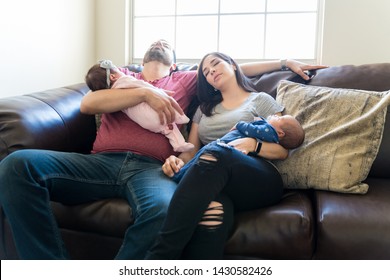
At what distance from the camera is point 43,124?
1512 mm

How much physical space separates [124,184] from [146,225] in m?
0.25

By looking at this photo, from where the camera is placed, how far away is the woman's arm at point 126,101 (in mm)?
1529

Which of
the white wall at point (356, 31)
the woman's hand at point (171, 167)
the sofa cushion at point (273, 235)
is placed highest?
the white wall at point (356, 31)

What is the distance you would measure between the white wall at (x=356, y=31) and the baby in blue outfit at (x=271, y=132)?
0.96 m

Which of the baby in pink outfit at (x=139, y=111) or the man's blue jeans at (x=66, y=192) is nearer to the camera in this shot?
the man's blue jeans at (x=66, y=192)

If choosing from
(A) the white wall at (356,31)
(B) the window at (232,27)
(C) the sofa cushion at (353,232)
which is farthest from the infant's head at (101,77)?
(A) the white wall at (356,31)

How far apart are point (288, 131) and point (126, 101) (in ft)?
2.18

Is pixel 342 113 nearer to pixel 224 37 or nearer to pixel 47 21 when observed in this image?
pixel 224 37

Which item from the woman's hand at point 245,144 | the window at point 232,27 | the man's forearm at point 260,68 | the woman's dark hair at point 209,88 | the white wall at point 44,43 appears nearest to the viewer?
the woman's hand at point 245,144

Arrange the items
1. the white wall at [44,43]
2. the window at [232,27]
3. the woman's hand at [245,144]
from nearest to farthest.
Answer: the woman's hand at [245,144]
the white wall at [44,43]
the window at [232,27]

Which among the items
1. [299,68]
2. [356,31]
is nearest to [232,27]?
[356,31]

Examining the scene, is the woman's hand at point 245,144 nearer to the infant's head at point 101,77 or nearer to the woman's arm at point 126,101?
the woman's arm at point 126,101
